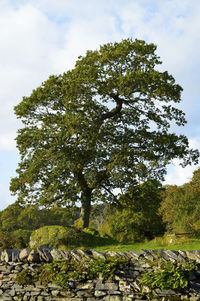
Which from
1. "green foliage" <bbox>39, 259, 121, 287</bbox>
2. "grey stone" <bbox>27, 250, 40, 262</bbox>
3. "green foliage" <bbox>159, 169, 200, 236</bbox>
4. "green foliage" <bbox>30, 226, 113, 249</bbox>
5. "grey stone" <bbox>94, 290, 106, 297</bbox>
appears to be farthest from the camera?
"green foliage" <bbox>159, 169, 200, 236</bbox>

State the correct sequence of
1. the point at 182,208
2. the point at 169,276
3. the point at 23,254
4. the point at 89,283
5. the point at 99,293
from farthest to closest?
the point at 182,208, the point at 23,254, the point at 89,283, the point at 99,293, the point at 169,276

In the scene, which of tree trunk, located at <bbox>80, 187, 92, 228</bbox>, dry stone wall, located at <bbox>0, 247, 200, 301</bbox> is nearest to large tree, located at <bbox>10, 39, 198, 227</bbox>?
tree trunk, located at <bbox>80, 187, 92, 228</bbox>

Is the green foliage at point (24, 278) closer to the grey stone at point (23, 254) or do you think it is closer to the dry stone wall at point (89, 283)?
the dry stone wall at point (89, 283)

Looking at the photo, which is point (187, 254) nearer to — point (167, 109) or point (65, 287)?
point (65, 287)

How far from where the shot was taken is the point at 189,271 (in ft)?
34.8

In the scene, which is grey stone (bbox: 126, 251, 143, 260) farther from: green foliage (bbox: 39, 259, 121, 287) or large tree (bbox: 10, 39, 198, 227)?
large tree (bbox: 10, 39, 198, 227)

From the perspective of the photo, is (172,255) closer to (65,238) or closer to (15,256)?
(15,256)

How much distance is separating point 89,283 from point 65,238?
642 centimetres

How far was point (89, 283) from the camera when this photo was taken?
11.5 meters

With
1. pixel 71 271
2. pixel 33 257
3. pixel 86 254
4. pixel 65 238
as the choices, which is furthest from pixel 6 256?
pixel 65 238

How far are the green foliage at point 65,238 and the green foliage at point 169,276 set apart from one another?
7247 millimetres

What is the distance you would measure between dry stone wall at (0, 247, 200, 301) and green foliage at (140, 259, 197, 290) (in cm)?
20

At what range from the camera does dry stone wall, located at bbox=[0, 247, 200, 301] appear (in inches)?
421

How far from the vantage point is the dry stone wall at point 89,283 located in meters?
10.7
